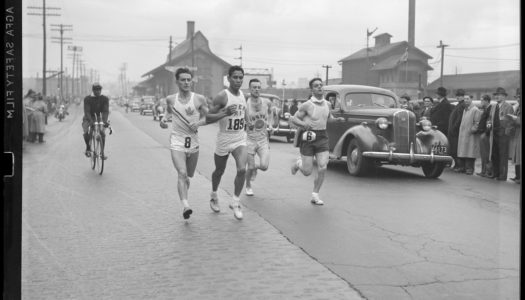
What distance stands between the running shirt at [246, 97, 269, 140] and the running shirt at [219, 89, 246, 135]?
135 cm

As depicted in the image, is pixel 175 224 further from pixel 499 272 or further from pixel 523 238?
pixel 523 238

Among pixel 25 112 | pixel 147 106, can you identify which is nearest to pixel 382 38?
pixel 25 112

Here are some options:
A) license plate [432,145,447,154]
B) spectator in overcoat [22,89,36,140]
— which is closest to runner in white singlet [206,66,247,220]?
spectator in overcoat [22,89,36,140]

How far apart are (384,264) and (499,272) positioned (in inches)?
36.9

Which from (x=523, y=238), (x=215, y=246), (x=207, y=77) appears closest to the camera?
(x=523, y=238)

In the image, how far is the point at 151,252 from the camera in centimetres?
548

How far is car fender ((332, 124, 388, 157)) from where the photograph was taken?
11422 mm

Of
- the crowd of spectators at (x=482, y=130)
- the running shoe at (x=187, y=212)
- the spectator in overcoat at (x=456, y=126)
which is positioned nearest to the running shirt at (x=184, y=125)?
the running shoe at (x=187, y=212)

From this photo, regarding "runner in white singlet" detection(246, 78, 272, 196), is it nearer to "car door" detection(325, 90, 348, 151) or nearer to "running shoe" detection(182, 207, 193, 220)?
"running shoe" detection(182, 207, 193, 220)

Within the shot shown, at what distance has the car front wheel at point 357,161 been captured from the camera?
1144 cm

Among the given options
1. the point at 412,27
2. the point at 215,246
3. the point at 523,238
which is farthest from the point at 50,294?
the point at 523,238

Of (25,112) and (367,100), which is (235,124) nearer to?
(25,112)

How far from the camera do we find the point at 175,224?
6.82 m

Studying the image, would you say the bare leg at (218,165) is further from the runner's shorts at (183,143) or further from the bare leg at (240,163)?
the runner's shorts at (183,143)
